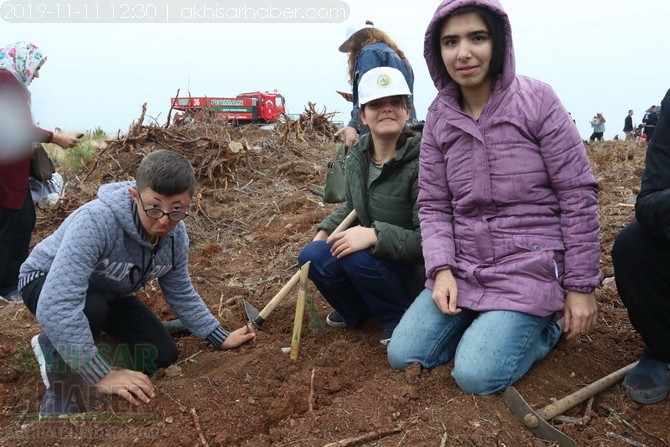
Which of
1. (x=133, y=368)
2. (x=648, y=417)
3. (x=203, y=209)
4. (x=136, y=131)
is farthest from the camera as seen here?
(x=136, y=131)

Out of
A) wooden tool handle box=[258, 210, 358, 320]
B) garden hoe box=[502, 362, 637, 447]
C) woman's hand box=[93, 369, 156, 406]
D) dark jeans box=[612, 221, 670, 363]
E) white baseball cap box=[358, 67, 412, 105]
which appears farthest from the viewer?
wooden tool handle box=[258, 210, 358, 320]

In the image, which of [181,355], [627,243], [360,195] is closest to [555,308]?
[627,243]

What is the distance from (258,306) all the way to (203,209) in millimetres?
2862

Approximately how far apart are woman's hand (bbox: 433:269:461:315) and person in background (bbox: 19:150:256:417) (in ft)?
3.46

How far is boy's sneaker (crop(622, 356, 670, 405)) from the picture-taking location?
7.13ft

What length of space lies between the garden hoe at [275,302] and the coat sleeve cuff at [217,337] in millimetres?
339

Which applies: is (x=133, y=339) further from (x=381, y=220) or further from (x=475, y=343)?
(x=475, y=343)

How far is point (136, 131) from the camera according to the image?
7.67 m

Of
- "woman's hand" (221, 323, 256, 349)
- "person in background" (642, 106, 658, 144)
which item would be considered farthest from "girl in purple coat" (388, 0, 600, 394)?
"person in background" (642, 106, 658, 144)

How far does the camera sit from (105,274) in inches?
102

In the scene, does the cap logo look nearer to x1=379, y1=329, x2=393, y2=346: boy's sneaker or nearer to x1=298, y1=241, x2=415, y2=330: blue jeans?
x1=298, y1=241, x2=415, y2=330: blue jeans

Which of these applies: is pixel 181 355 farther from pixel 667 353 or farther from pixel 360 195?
pixel 667 353

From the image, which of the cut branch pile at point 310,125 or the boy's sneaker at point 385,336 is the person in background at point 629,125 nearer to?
the cut branch pile at point 310,125

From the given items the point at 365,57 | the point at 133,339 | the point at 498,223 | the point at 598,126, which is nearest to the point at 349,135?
the point at 365,57
